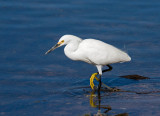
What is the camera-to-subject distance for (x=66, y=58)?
9.55 m

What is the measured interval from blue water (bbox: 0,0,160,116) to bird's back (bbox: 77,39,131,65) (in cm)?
58

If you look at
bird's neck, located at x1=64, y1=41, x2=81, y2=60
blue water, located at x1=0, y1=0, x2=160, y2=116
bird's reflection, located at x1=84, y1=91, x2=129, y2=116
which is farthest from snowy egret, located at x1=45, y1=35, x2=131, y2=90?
blue water, located at x1=0, y1=0, x2=160, y2=116

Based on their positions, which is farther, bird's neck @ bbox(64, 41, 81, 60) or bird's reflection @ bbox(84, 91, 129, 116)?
bird's neck @ bbox(64, 41, 81, 60)

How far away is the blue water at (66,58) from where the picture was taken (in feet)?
23.5

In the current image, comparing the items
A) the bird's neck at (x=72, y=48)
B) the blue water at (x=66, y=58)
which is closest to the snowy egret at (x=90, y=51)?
the bird's neck at (x=72, y=48)

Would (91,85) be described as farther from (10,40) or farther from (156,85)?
(10,40)

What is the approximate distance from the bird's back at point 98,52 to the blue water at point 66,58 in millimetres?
585

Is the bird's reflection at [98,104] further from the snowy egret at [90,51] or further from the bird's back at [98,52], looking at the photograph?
the bird's back at [98,52]

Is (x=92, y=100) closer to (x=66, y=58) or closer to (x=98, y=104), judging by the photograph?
(x=98, y=104)

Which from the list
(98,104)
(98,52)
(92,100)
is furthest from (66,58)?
(98,104)

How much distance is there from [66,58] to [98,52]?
5.78 ft

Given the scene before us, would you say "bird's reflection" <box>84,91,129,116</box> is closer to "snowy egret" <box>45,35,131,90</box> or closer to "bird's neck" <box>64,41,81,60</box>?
"snowy egret" <box>45,35,131,90</box>

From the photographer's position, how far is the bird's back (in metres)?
7.85

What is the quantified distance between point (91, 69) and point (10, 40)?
240 cm
